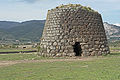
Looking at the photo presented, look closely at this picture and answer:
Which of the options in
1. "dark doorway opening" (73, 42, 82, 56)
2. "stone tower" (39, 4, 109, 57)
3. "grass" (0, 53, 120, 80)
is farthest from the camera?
"dark doorway opening" (73, 42, 82, 56)

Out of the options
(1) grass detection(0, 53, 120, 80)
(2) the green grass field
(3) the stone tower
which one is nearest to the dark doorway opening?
(3) the stone tower

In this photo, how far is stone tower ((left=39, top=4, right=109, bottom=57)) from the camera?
927 inches

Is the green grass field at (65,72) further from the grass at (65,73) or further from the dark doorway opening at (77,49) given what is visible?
the dark doorway opening at (77,49)

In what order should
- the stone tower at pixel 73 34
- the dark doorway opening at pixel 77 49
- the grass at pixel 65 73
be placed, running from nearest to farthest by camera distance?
the grass at pixel 65 73, the stone tower at pixel 73 34, the dark doorway opening at pixel 77 49

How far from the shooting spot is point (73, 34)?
934 inches

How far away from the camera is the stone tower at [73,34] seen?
927 inches

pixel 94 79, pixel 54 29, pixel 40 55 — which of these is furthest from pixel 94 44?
pixel 94 79

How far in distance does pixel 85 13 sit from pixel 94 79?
1507cm

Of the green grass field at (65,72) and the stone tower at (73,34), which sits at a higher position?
the stone tower at (73,34)

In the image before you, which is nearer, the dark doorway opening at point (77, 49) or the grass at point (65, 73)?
the grass at point (65, 73)

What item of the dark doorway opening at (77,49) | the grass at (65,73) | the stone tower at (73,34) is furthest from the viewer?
the dark doorway opening at (77,49)

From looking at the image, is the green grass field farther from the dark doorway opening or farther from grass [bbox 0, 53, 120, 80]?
the dark doorway opening

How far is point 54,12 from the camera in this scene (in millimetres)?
25000

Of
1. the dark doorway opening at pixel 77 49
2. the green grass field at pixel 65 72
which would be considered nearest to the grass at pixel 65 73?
the green grass field at pixel 65 72
